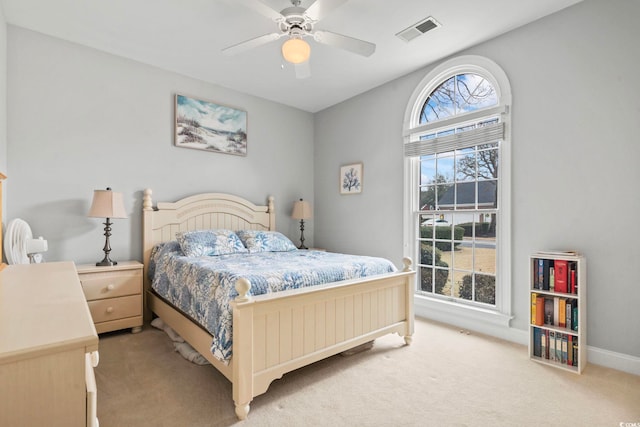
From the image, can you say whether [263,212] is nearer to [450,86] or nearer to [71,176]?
[71,176]

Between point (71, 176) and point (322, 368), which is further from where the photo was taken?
point (71, 176)

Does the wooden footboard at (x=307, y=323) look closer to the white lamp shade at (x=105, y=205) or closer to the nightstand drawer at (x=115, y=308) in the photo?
the nightstand drawer at (x=115, y=308)

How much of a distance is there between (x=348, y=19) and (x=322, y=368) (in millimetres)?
2803

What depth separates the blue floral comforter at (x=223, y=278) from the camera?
1939 mm

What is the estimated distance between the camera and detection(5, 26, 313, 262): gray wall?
2.85 meters

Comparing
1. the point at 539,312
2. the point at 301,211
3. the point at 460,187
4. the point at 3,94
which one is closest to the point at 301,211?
the point at 301,211

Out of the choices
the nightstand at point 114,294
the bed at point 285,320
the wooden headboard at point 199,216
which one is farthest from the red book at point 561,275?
the nightstand at point 114,294

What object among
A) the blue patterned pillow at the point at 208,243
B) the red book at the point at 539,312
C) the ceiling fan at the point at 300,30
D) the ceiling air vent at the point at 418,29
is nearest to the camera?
the ceiling fan at the point at 300,30

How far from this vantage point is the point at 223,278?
6.79ft

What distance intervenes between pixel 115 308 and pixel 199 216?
50.1 inches

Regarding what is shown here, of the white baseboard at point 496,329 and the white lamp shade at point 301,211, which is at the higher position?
the white lamp shade at point 301,211

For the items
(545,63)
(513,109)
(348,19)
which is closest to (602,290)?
(513,109)

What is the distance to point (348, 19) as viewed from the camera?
2.67m

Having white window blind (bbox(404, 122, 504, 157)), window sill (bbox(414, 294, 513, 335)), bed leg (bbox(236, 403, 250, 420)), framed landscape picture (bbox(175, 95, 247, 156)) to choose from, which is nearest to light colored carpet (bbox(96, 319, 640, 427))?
bed leg (bbox(236, 403, 250, 420))
